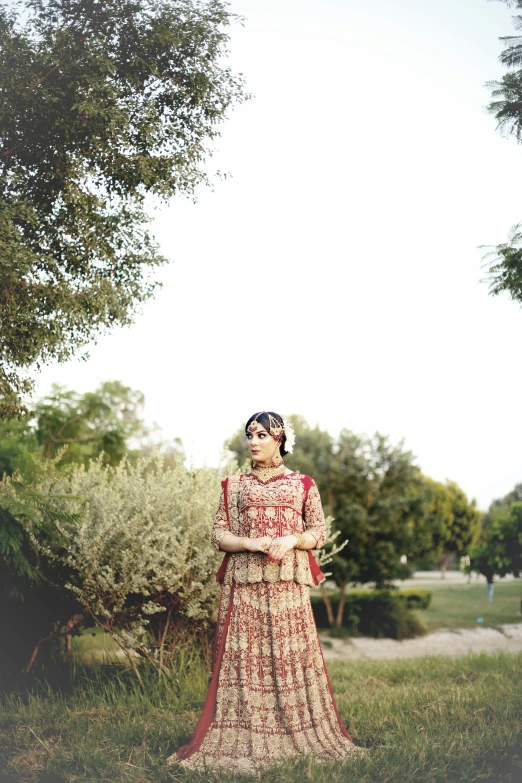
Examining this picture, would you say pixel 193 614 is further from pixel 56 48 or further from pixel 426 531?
pixel 426 531

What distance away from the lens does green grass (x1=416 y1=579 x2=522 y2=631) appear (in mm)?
17922

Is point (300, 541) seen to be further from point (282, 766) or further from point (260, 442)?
point (282, 766)

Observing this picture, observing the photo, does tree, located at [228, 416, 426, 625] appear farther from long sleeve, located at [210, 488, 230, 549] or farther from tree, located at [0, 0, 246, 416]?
long sleeve, located at [210, 488, 230, 549]

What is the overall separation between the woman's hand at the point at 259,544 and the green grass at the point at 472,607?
1437 cm

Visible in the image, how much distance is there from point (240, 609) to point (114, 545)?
2505 mm

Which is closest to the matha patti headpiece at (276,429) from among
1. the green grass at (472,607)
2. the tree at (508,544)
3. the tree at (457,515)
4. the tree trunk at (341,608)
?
the tree trunk at (341,608)

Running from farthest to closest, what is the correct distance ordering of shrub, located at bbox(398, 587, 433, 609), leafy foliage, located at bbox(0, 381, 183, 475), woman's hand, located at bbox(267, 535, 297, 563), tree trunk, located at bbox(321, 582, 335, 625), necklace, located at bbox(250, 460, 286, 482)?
shrub, located at bbox(398, 587, 433, 609) < tree trunk, located at bbox(321, 582, 335, 625) < leafy foliage, located at bbox(0, 381, 183, 475) < necklace, located at bbox(250, 460, 286, 482) < woman's hand, located at bbox(267, 535, 297, 563)

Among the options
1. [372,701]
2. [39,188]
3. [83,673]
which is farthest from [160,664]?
[39,188]

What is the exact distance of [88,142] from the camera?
301 inches

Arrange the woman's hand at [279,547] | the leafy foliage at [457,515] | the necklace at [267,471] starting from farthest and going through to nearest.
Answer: the leafy foliage at [457,515] → the necklace at [267,471] → the woman's hand at [279,547]

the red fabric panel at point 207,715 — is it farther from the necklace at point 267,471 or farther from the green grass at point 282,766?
the necklace at point 267,471

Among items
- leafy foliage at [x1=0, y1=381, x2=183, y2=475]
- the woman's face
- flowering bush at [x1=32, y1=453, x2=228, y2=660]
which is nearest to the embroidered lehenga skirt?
the woman's face

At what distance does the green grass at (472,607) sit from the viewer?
17922 mm

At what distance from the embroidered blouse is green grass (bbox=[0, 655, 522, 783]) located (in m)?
1.07
